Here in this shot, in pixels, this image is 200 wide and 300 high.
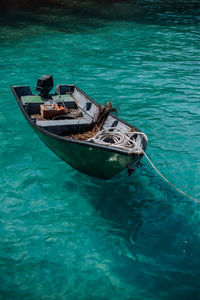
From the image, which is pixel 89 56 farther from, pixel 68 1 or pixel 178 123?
pixel 68 1

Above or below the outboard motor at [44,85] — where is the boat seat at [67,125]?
below

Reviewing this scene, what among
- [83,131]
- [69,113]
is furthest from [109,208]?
[69,113]

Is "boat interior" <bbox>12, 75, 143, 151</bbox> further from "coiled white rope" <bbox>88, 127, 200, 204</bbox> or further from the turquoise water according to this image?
the turquoise water

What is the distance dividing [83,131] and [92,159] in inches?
85.0

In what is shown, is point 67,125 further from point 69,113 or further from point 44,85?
point 44,85

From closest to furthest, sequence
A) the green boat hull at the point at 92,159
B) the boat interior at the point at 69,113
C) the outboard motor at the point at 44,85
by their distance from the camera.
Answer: the green boat hull at the point at 92,159
the boat interior at the point at 69,113
the outboard motor at the point at 44,85

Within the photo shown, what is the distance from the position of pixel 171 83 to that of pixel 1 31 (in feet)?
45.5

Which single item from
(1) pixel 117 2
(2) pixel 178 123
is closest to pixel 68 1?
(1) pixel 117 2

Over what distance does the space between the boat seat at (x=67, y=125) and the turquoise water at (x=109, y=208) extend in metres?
0.81

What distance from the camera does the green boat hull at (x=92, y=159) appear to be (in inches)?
226

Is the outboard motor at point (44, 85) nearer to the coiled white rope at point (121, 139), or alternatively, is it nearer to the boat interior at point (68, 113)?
the boat interior at point (68, 113)

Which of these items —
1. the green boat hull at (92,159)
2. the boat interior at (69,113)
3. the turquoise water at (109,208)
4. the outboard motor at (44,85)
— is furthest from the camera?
the outboard motor at (44,85)

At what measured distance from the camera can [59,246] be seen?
18.5 ft

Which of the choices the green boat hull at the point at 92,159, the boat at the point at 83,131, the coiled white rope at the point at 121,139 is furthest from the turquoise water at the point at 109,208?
the coiled white rope at the point at 121,139
